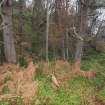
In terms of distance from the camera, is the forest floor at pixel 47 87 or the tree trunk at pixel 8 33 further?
the tree trunk at pixel 8 33

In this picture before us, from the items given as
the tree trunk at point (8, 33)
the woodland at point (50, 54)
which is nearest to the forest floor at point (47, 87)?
the woodland at point (50, 54)

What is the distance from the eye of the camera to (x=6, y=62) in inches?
573

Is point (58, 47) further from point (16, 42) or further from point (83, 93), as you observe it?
point (83, 93)

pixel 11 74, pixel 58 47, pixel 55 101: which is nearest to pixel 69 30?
pixel 58 47

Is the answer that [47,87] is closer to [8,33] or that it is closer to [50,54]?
[8,33]

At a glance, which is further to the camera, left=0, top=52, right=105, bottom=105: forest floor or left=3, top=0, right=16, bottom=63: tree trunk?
left=3, top=0, right=16, bottom=63: tree trunk

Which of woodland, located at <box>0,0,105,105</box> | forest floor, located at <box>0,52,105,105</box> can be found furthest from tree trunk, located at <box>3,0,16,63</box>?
forest floor, located at <box>0,52,105,105</box>

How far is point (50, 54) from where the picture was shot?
19516 mm

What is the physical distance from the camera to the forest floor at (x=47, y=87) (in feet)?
30.3

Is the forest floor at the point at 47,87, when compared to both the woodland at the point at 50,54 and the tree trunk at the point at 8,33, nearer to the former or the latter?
the woodland at the point at 50,54

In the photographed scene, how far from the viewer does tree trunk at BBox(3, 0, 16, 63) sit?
14062 mm

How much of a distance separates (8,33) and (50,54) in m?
5.74

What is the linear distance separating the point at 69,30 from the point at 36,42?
106 inches

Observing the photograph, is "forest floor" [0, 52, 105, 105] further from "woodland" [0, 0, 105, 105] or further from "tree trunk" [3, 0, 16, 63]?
"tree trunk" [3, 0, 16, 63]
